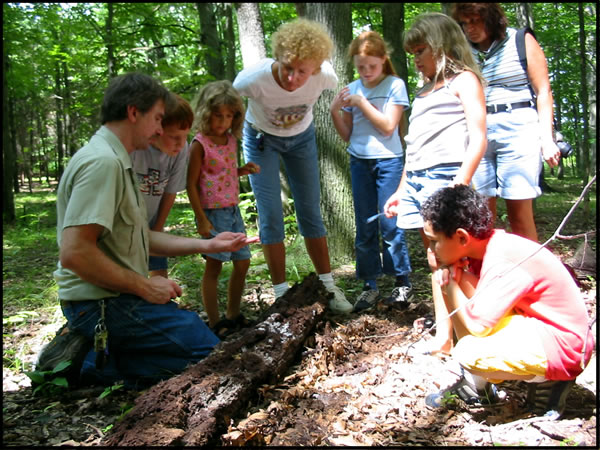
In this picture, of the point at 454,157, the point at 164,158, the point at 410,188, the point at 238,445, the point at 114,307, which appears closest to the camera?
the point at 238,445

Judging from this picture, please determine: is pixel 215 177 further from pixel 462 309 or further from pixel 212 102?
pixel 462 309

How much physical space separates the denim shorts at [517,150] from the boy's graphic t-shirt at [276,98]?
4.31ft

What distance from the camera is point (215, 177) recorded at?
3.45 m

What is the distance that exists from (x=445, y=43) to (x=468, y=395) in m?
2.03

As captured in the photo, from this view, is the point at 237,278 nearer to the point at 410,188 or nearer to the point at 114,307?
the point at 114,307

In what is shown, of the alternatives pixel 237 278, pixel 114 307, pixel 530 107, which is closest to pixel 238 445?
pixel 114 307

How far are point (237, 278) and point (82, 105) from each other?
7.70 metres

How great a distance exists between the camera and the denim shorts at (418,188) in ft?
9.48

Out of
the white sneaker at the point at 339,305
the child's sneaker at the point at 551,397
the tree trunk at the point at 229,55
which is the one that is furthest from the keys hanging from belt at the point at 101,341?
the tree trunk at the point at 229,55

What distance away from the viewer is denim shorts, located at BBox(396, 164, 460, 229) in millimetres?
2891

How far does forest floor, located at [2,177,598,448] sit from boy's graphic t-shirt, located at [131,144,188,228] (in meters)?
1.35

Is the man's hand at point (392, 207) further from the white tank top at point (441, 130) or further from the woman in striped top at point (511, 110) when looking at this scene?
the woman in striped top at point (511, 110)

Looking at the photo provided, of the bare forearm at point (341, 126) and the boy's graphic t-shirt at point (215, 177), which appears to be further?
the bare forearm at point (341, 126)

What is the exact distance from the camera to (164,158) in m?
3.31
